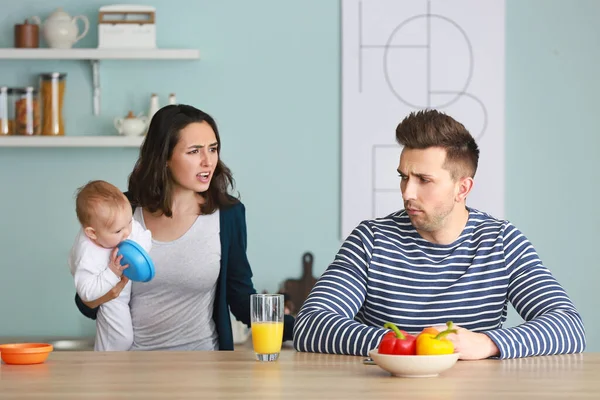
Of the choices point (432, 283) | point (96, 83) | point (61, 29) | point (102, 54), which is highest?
point (61, 29)

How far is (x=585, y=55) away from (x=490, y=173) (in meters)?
0.68

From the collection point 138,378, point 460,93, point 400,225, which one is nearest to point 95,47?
point 460,93

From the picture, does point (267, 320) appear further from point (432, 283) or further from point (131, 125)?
point (131, 125)

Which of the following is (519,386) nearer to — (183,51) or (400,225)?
(400,225)

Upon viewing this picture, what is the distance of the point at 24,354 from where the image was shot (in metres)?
1.93

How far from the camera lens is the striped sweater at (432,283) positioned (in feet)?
6.98

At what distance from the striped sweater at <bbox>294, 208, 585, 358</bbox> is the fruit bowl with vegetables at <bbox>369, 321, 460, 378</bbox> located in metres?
0.35

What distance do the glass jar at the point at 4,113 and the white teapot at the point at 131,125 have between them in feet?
1.51

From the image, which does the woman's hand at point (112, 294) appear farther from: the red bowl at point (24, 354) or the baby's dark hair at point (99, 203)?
the red bowl at point (24, 354)

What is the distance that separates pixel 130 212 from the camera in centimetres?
237

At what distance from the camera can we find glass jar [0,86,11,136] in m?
3.70

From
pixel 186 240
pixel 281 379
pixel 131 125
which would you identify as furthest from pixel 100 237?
pixel 131 125

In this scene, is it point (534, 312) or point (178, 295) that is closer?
point (534, 312)

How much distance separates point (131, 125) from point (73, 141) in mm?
248
